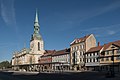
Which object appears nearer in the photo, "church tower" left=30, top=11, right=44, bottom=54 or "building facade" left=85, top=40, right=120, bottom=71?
"building facade" left=85, top=40, right=120, bottom=71

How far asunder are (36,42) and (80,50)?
A: 50.4 meters

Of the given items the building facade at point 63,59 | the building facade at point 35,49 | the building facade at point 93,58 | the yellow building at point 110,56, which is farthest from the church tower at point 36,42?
the yellow building at point 110,56

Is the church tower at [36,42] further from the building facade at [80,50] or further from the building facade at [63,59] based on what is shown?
the building facade at [80,50]

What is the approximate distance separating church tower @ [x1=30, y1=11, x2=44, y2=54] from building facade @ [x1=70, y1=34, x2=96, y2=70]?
44.7m

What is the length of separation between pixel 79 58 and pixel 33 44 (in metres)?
52.4

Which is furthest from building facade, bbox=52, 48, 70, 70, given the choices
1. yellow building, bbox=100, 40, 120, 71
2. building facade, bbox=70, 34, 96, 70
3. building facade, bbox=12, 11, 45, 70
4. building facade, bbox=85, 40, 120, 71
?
building facade, bbox=12, 11, 45, 70

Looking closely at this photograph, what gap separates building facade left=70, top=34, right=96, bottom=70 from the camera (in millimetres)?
91875

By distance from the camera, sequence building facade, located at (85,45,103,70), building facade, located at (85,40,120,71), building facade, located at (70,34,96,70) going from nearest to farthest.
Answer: building facade, located at (85,40,120,71) → building facade, located at (85,45,103,70) → building facade, located at (70,34,96,70)

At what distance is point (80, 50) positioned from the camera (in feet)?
310

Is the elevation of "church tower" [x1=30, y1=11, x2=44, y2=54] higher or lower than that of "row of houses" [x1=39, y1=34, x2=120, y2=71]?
higher

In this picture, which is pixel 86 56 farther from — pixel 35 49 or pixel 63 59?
pixel 35 49

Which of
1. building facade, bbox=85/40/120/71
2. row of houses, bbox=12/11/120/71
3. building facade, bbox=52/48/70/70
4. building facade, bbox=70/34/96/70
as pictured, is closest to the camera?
building facade, bbox=85/40/120/71

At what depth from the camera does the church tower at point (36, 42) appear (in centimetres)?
13900

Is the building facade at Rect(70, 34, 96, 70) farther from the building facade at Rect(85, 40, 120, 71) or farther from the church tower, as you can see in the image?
the church tower
